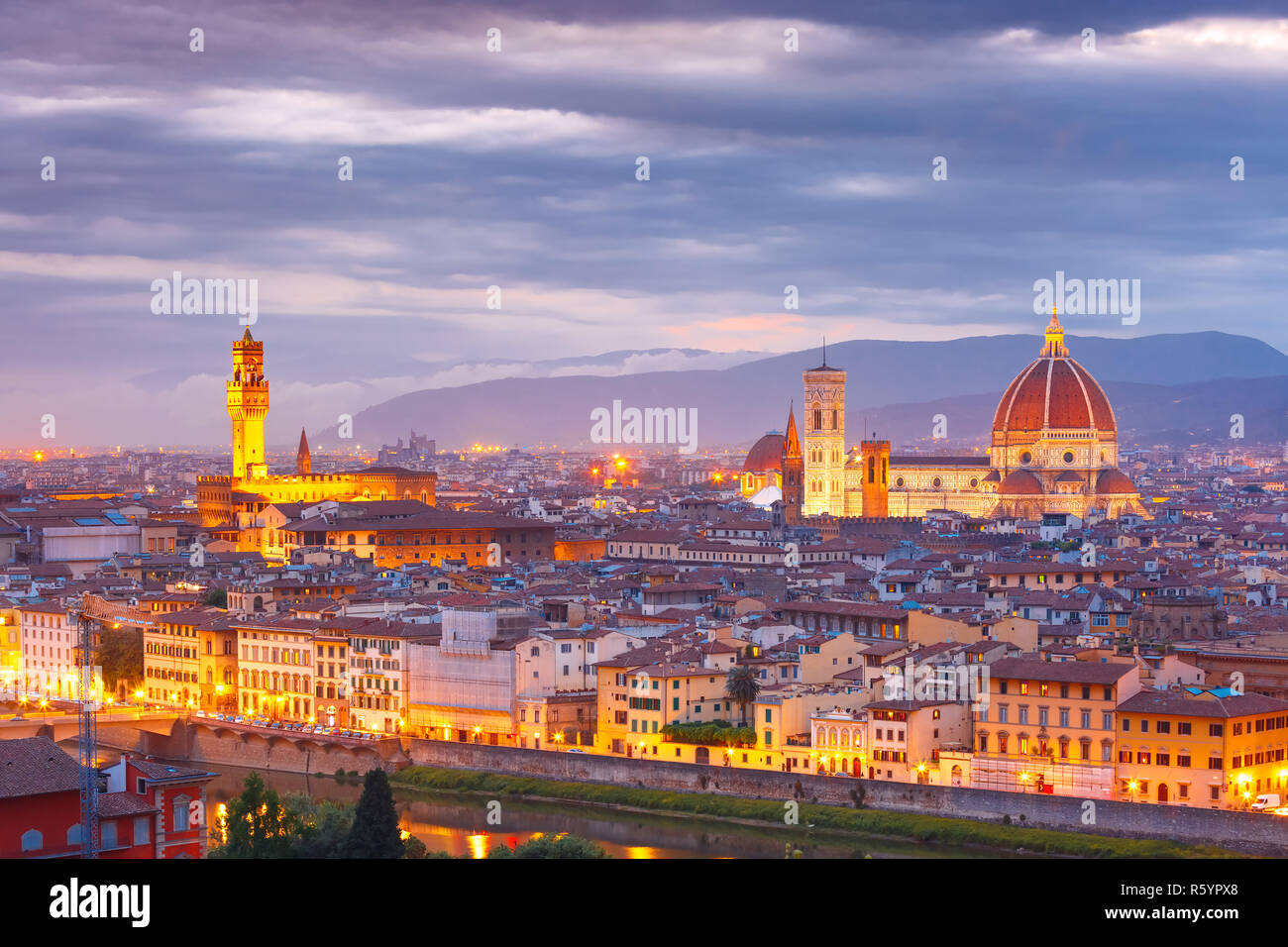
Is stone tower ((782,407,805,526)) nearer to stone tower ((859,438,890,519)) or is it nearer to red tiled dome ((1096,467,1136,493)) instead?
stone tower ((859,438,890,519))

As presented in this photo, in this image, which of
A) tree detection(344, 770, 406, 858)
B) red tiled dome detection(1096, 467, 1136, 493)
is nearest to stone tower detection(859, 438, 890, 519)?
red tiled dome detection(1096, 467, 1136, 493)

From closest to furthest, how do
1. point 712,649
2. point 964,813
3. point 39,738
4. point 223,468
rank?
point 39,738 → point 964,813 → point 712,649 → point 223,468

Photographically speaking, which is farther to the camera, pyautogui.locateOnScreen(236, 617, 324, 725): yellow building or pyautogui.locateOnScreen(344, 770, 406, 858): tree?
pyautogui.locateOnScreen(236, 617, 324, 725): yellow building

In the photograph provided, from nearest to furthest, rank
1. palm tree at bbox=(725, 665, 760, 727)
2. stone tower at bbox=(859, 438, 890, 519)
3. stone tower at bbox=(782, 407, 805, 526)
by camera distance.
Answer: palm tree at bbox=(725, 665, 760, 727) → stone tower at bbox=(782, 407, 805, 526) → stone tower at bbox=(859, 438, 890, 519)
